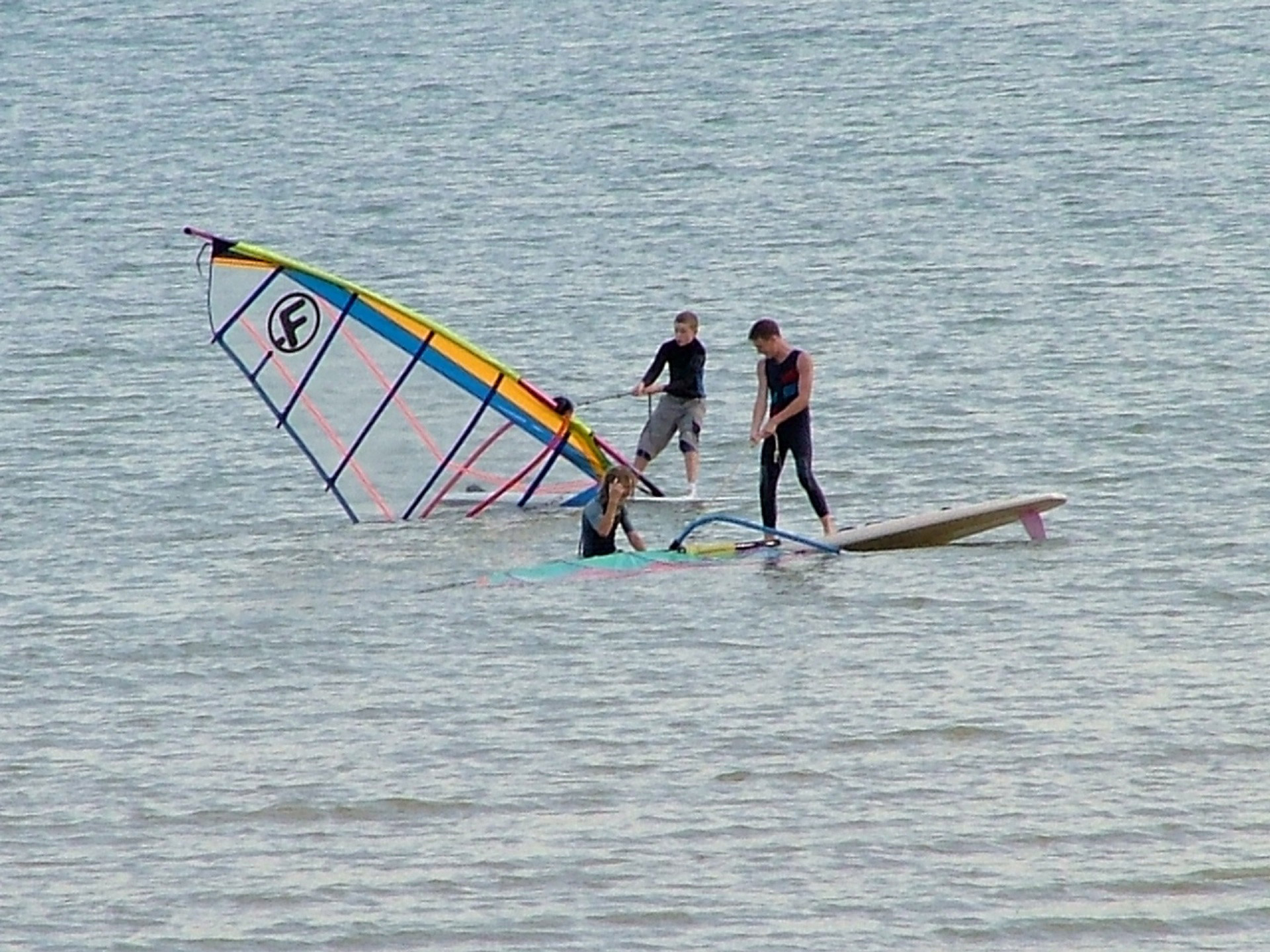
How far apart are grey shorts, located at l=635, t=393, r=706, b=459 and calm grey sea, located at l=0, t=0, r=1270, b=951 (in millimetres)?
572

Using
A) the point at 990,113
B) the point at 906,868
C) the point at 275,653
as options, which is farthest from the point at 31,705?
the point at 990,113

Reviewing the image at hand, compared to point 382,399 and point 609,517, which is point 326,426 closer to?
point 382,399

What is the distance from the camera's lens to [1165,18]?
139 feet

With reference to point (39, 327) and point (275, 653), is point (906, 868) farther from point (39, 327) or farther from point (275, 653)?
point (39, 327)

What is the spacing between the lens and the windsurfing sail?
Result: 55.5ft

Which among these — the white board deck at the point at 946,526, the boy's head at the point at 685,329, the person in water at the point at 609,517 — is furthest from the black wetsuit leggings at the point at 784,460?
the boy's head at the point at 685,329

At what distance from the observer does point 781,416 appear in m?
14.2

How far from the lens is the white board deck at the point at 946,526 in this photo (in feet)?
47.5

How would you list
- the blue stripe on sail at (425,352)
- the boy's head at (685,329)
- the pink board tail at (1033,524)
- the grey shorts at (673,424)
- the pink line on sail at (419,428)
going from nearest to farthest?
the pink board tail at (1033,524) → the boy's head at (685,329) → the grey shorts at (673,424) → the blue stripe on sail at (425,352) → the pink line on sail at (419,428)

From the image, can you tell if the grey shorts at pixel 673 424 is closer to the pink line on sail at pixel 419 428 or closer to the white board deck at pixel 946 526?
the pink line on sail at pixel 419 428

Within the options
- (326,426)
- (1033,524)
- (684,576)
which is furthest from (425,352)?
(1033,524)

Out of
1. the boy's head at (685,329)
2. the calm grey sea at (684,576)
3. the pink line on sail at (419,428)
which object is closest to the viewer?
the calm grey sea at (684,576)

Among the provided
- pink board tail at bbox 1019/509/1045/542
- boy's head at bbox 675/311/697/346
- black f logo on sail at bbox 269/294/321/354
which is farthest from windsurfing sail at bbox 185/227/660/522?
pink board tail at bbox 1019/509/1045/542

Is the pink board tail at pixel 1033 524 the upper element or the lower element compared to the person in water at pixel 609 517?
lower
